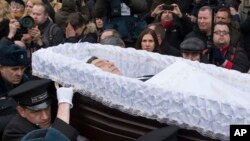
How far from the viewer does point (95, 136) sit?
3455mm

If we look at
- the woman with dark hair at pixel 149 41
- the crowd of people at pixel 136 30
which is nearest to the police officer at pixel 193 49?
the crowd of people at pixel 136 30

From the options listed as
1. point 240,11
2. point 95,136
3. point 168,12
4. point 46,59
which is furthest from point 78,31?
point 95,136

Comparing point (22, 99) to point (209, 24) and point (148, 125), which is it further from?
point (209, 24)

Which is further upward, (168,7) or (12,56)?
(168,7)

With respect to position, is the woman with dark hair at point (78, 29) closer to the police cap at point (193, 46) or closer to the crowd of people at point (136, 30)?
the crowd of people at point (136, 30)

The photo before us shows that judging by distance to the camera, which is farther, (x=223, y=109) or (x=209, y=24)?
(x=209, y=24)

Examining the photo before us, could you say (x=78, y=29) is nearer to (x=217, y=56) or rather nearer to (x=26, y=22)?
(x=26, y=22)

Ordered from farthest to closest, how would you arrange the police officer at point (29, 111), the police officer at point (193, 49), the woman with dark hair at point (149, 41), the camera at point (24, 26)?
the camera at point (24, 26), the woman with dark hair at point (149, 41), the police officer at point (193, 49), the police officer at point (29, 111)

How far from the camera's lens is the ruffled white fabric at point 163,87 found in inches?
112

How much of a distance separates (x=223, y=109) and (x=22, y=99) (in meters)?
1.15

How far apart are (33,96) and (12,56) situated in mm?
1072

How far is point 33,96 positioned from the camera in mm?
3342

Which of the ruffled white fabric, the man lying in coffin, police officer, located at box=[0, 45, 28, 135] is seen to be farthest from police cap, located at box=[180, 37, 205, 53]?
police officer, located at box=[0, 45, 28, 135]

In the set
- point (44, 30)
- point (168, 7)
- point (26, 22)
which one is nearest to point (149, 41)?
point (168, 7)
